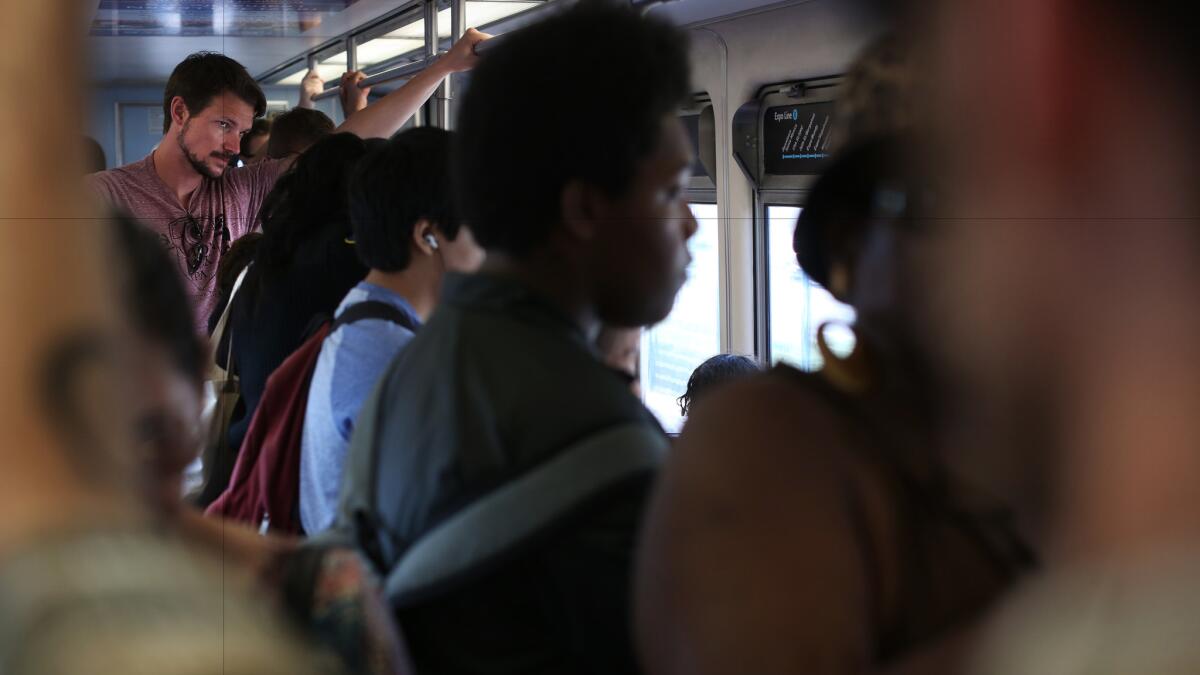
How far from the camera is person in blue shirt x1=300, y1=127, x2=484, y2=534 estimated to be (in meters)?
0.78

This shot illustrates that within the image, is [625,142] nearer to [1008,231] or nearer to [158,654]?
[1008,231]

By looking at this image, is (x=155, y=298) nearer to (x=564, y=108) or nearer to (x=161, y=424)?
(x=161, y=424)

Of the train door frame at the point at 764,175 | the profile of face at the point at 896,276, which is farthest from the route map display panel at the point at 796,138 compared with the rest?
the profile of face at the point at 896,276

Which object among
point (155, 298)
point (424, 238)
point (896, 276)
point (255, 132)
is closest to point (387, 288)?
point (424, 238)

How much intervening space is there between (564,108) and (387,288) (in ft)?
0.68

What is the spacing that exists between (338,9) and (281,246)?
0.18 metres

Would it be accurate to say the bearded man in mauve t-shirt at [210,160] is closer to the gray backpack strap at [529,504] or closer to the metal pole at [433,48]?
the metal pole at [433,48]

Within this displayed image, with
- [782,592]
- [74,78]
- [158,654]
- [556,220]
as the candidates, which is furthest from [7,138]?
[782,592]

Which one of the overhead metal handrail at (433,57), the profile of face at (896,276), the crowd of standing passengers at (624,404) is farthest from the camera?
the overhead metal handrail at (433,57)

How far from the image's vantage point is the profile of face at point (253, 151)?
0.78m

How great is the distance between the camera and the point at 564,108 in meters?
0.68

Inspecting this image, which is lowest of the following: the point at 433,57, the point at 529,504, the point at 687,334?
the point at 529,504

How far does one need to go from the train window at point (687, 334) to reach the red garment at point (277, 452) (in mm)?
246

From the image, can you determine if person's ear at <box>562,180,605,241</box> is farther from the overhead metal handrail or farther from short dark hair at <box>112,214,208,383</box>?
short dark hair at <box>112,214,208,383</box>
